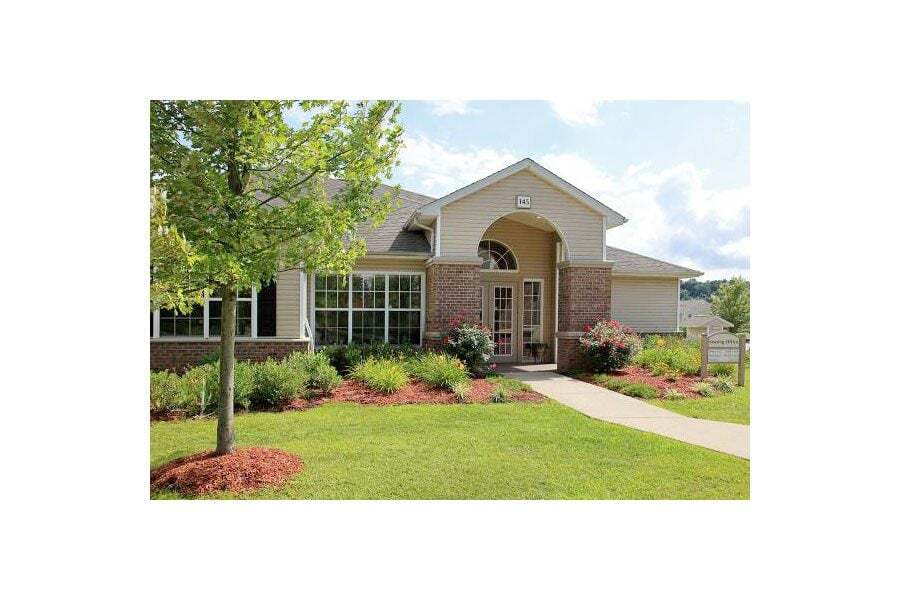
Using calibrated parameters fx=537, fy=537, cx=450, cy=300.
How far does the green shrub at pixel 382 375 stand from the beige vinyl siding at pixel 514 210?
9.61ft

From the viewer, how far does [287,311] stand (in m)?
10.9

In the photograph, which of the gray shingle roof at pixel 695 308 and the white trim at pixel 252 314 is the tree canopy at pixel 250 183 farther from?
the gray shingle roof at pixel 695 308

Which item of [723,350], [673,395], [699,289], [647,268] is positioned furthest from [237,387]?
[699,289]

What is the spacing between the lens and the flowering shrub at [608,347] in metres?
11.3

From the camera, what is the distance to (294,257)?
5387mm

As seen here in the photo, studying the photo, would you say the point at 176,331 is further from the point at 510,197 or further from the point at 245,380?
the point at 510,197

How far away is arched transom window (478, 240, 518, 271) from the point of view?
13.8 meters

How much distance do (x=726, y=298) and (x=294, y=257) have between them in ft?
109

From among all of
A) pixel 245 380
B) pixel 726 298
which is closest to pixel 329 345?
pixel 245 380

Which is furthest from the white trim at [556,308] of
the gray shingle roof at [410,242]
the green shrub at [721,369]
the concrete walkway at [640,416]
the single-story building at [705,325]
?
the single-story building at [705,325]

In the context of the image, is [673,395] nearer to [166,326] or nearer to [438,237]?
[438,237]

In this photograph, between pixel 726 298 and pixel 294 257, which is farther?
pixel 726 298

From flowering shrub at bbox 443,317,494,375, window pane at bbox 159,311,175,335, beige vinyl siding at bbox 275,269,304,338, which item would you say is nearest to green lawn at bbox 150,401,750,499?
flowering shrub at bbox 443,317,494,375

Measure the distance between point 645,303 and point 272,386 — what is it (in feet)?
36.0
